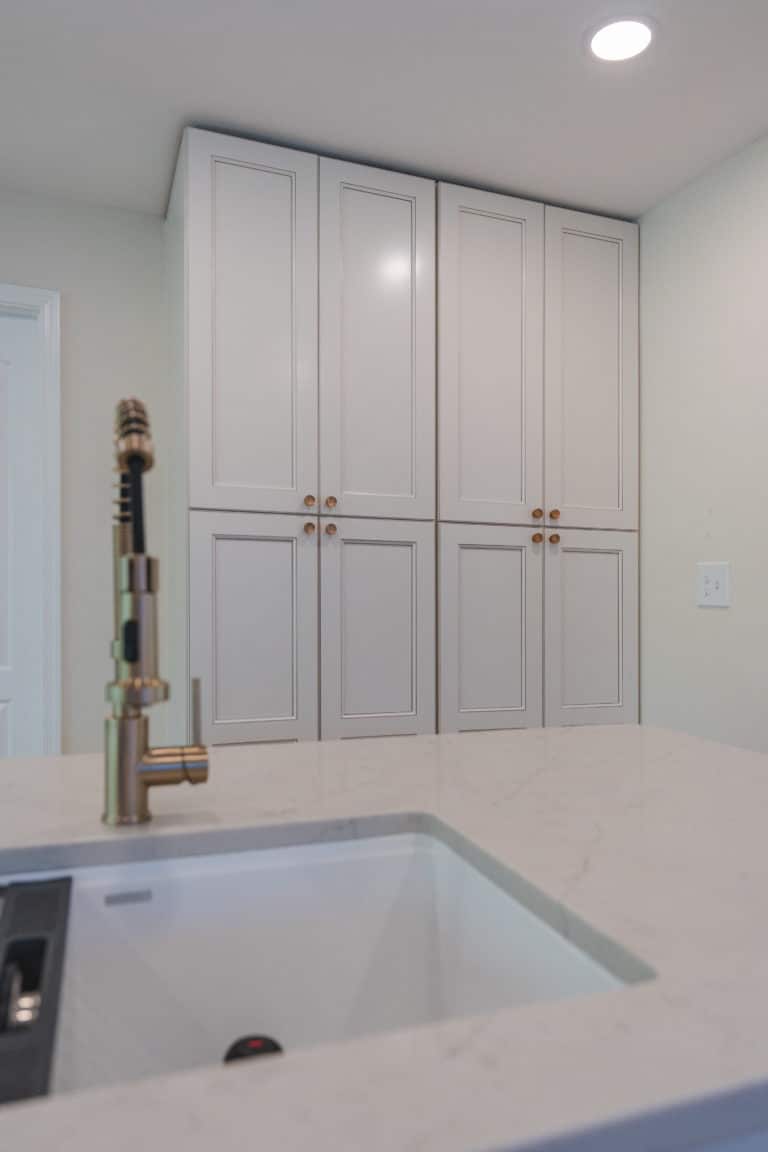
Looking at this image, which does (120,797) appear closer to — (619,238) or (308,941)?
(308,941)

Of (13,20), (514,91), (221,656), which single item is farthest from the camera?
(221,656)

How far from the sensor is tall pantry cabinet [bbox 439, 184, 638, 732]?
2.35 metres

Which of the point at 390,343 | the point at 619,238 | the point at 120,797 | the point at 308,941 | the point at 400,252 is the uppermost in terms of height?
the point at 619,238

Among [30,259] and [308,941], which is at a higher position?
[30,259]

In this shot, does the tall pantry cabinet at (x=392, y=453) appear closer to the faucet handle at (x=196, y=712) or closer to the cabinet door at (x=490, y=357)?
the cabinet door at (x=490, y=357)

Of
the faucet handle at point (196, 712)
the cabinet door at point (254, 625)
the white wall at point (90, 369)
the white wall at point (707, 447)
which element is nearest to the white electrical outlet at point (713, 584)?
the white wall at point (707, 447)

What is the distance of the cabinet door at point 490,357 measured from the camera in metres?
2.34

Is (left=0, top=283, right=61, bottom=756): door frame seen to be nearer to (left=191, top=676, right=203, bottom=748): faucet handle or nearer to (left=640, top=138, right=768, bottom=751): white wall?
(left=640, top=138, right=768, bottom=751): white wall

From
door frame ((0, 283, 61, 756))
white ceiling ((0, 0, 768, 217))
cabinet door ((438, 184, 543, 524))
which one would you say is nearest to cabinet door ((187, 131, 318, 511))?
white ceiling ((0, 0, 768, 217))

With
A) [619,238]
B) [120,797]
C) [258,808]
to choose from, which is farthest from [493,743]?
[619,238]

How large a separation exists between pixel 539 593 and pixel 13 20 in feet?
6.29

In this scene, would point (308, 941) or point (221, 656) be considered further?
point (221, 656)

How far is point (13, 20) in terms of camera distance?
170cm

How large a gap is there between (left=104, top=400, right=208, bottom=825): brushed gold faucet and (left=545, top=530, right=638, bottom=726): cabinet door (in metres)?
1.92
